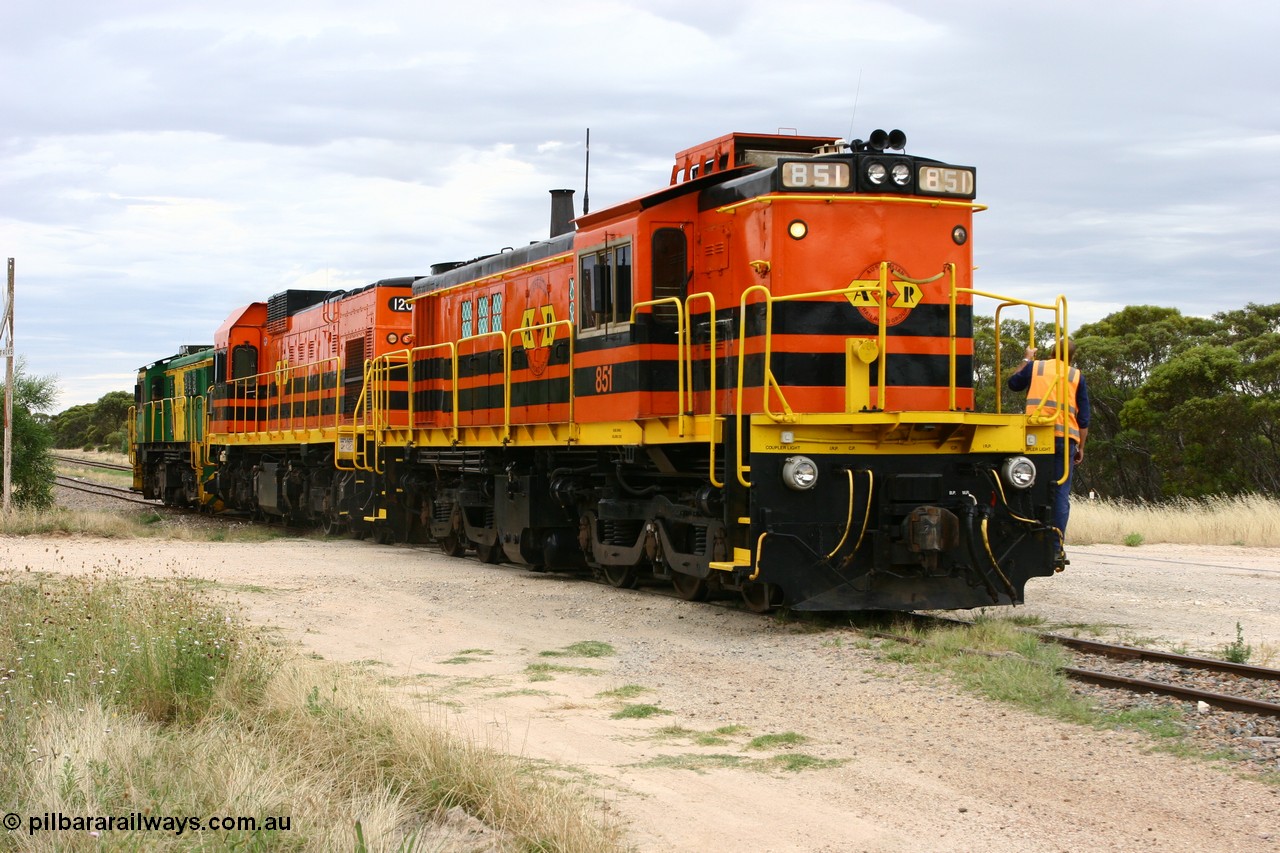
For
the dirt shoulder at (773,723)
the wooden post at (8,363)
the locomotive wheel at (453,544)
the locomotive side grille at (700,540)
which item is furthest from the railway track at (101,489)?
the locomotive side grille at (700,540)

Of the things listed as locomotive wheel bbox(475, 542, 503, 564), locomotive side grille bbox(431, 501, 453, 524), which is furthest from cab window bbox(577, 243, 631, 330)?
locomotive side grille bbox(431, 501, 453, 524)

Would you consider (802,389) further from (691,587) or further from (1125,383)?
(1125,383)

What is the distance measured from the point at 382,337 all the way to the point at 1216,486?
2133cm

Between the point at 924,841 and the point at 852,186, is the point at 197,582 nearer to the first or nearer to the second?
the point at 852,186

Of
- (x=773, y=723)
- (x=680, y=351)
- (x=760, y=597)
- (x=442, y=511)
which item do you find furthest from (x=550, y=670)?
(x=442, y=511)

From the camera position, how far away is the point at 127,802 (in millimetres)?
5371

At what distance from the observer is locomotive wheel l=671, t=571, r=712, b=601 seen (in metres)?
12.6

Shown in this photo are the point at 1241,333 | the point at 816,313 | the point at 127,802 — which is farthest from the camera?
the point at 1241,333

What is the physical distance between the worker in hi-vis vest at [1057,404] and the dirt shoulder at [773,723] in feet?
3.75

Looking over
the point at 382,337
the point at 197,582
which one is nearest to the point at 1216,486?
the point at 382,337

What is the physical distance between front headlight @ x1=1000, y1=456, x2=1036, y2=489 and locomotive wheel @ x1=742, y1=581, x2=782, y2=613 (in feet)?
Result: 7.26

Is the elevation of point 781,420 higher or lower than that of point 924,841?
higher

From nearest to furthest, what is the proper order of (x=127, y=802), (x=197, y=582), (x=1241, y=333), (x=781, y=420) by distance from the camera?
(x=127, y=802) → (x=781, y=420) → (x=197, y=582) → (x=1241, y=333)

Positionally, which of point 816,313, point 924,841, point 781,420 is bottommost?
point 924,841
